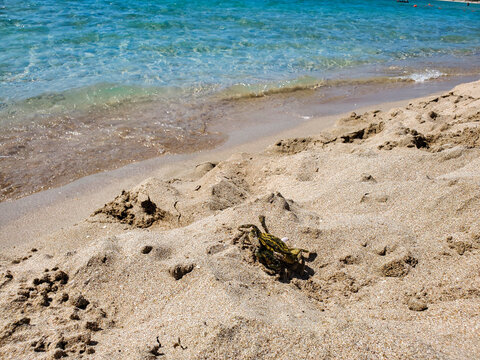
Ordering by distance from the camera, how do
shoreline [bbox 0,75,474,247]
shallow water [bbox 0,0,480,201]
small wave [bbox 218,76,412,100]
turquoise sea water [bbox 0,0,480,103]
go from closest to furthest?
1. shoreline [bbox 0,75,474,247]
2. shallow water [bbox 0,0,480,201]
3. small wave [bbox 218,76,412,100]
4. turquoise sea water [bbox 0,0,480,103]

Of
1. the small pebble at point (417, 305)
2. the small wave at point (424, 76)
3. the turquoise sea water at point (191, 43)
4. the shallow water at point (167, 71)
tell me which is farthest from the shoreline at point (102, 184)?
the small wave at point (424, 76)

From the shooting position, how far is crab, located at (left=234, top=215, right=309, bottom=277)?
2492 mm

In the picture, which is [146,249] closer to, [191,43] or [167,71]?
[167,71]

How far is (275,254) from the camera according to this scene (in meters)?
2.54

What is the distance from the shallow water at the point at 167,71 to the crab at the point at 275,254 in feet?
10.4

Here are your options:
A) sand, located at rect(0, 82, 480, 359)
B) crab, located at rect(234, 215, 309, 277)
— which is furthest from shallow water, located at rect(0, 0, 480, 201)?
crab, located at rect(234, 215, 309, 277)

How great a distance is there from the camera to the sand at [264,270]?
1912 mm

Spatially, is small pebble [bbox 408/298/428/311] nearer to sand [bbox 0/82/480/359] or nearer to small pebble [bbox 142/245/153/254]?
sand [bbox 0/82/480/359]

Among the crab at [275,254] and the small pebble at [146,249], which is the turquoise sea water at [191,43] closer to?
the small pebble at [146,249]

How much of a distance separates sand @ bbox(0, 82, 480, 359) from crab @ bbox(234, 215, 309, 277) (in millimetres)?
47

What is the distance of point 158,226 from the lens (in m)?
3.54

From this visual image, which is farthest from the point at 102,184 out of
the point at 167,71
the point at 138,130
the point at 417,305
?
the point at 167,71

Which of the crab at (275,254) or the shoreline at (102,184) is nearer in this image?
the crab at (275,254)

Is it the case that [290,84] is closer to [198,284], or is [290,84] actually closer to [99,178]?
[99,178]
